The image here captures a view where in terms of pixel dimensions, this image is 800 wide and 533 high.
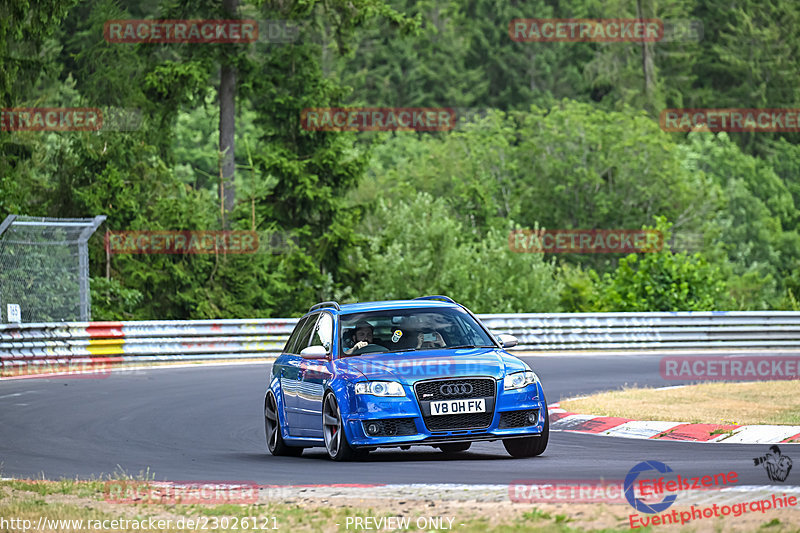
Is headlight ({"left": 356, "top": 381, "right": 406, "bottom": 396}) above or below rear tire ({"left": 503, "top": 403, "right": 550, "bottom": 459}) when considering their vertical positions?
above

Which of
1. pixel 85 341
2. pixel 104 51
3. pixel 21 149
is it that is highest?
pixel 104 51

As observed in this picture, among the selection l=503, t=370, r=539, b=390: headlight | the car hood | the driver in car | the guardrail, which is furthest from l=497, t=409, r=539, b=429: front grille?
the guardrail

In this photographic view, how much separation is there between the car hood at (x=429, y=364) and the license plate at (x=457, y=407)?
240 millimetres

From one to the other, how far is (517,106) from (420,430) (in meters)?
77.8

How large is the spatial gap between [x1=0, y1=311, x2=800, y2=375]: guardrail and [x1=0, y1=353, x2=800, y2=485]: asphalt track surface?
2729 millimetres

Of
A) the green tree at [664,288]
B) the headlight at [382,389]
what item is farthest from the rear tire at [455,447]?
the green tree at [664,288]

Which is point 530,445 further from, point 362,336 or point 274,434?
point 274,434

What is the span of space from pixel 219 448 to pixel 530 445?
12.0 ft

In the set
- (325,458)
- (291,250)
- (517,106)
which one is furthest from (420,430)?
(517,106)

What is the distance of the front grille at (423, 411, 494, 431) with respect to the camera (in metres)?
11.4

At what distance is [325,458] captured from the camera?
12.6 m

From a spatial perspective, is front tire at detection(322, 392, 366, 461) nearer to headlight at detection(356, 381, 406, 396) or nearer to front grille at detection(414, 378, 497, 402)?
headlight at detection(356, 381, 406, 396)

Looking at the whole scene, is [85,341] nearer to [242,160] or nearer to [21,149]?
[21,149]

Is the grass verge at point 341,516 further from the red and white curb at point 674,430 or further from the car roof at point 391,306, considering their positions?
the red and white curb at point 674,430
